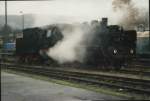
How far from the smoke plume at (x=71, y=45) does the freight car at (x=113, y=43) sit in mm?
876

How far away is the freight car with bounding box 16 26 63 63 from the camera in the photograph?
2403 cm

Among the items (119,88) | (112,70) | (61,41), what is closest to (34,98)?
(119,88)

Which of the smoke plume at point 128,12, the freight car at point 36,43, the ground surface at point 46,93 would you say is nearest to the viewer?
the ground surface at point 46,93

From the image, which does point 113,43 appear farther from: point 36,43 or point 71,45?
point 36,43

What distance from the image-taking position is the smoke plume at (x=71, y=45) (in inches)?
876

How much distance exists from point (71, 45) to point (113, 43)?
2.87 m

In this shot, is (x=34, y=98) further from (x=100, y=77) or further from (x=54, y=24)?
(x=54, y=24)

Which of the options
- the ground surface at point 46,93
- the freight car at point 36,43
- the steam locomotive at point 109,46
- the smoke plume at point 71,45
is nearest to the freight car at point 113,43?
the steam locomotive at point 109,46

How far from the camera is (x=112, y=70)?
69.6 feet

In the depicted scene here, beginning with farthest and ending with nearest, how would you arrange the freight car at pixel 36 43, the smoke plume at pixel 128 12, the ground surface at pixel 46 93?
the freight car at pixel 36 43, the smoke plume at pixel 128 12, the ground surface at pixel 46 93

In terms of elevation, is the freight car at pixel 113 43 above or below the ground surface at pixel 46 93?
above

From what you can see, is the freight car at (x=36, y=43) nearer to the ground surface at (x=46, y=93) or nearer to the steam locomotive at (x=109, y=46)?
the steam locomotive at (x=109, y=46)

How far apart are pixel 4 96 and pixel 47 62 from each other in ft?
49.4

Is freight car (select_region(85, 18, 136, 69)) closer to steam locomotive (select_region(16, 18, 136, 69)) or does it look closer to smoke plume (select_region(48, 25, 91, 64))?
steam locomotive (select_region(16, 18, 136, 69))
